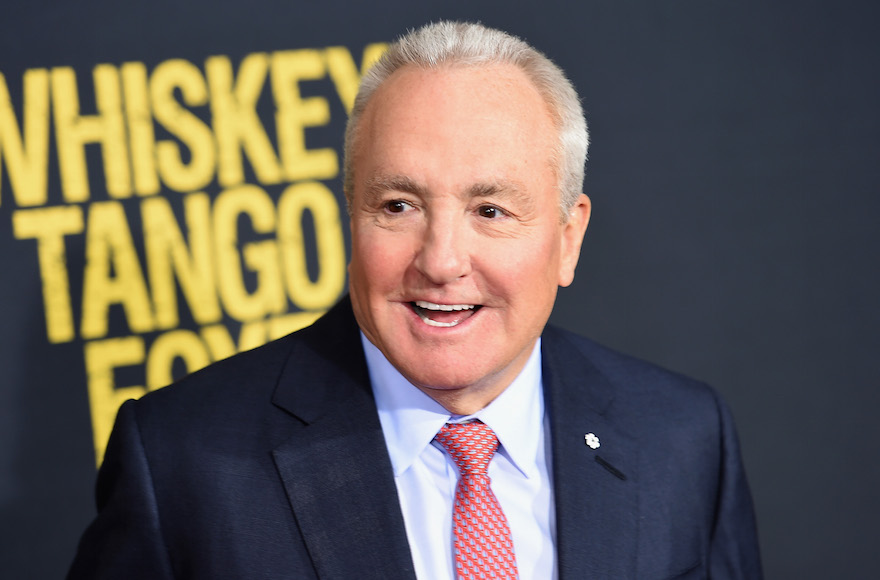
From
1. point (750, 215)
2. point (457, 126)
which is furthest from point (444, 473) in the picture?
point (750, 215)

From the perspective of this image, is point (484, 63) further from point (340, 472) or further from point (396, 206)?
point (340, 472)

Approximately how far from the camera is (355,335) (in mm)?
1721

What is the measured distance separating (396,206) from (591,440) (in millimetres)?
564

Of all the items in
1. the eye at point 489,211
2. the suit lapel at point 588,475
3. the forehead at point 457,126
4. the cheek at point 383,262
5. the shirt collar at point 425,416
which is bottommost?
the suit lapel at point 588,475

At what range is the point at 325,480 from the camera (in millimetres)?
1549

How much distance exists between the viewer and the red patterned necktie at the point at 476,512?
156 centimetres

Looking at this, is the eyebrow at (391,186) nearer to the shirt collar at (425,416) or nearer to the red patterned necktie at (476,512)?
the shirt collar at (425,416)

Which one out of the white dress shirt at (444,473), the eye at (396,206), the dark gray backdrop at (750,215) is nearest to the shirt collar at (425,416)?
the white dress shirt at (444,473)

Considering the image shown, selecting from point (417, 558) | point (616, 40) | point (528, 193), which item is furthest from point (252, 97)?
point (417, 558)

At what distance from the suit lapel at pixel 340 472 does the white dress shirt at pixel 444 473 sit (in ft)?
0.15

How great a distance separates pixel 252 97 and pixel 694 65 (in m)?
1.21

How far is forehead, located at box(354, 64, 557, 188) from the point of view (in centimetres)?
150

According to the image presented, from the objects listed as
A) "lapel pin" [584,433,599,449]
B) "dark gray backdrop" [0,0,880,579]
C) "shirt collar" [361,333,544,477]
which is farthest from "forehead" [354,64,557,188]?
"dark gray backdrop" [0,0,880,579]

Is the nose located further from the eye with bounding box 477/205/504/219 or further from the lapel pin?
the lapel pin
